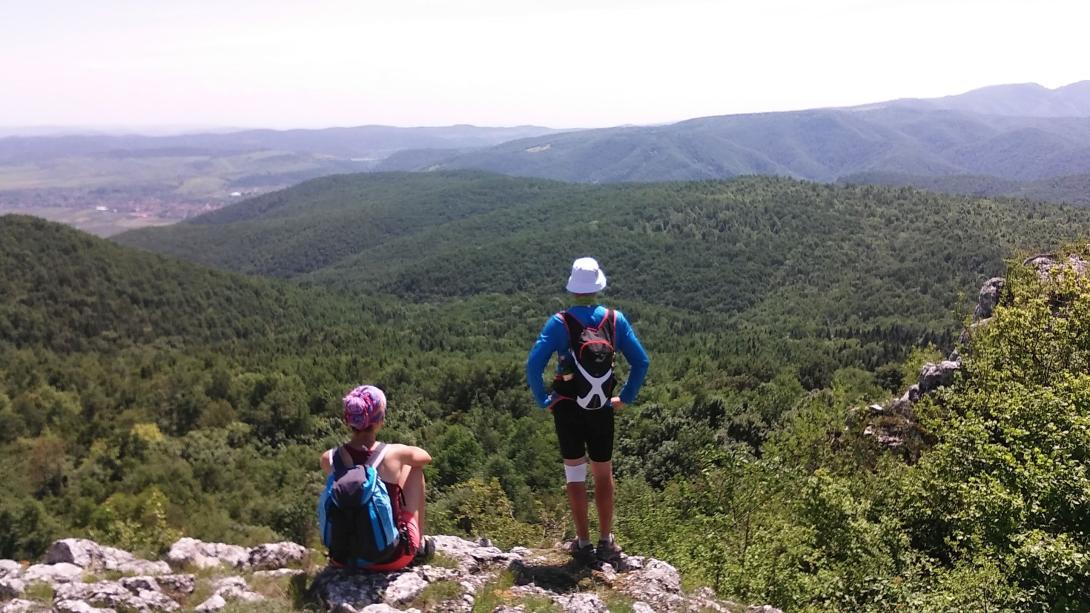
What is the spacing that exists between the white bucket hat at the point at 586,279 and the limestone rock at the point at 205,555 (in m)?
6.43

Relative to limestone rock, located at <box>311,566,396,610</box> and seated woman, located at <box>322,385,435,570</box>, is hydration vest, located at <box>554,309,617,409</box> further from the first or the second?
limestone rock, located at <box>311,566,396,610</box>

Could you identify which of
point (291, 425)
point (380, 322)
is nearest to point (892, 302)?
point (380, 322)

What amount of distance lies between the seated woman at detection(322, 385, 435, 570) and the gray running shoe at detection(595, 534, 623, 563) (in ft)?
7.57

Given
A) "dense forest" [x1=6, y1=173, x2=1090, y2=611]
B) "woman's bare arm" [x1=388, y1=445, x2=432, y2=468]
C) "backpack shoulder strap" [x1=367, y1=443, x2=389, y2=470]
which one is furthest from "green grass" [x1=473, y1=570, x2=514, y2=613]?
"dense forest" [x1=6, y1=173, x2=1090, y2=611]

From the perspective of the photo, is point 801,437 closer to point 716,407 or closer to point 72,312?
point 716,407

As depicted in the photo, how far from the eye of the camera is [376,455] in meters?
6.98

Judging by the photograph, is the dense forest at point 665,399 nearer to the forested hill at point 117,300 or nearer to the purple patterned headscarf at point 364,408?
the forested hill at point 117,300

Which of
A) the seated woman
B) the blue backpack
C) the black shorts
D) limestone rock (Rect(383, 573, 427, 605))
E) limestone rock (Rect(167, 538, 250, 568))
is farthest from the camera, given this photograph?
limestone rock (Rect(167, 538, 250, 568))

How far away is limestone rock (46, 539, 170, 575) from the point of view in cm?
866

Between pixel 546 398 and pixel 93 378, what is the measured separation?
76225mm

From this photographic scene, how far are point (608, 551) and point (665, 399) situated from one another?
167 feet

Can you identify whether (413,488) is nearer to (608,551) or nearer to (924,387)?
(608,551)

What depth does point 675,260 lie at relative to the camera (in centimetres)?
18412

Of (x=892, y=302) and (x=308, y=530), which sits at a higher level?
(x=308, y=530)
